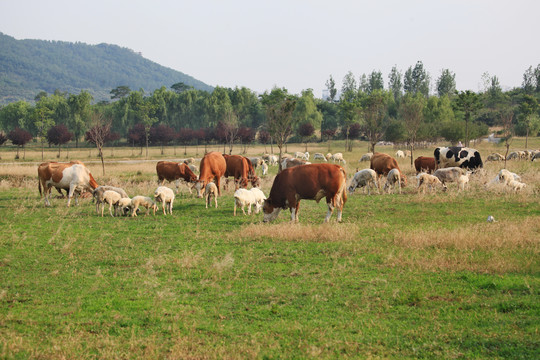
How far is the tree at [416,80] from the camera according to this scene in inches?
5359

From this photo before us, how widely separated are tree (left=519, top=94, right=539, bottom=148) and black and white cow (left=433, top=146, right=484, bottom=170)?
28.8m

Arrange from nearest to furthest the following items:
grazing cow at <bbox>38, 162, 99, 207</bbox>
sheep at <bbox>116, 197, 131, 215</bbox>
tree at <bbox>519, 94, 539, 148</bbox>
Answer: sheep at <bbox>116, 197, 131, 215</bbox>, grazing cow at <bbox>38, 162, 99, 207</bbox>, tree at <bbox>519, 94, 539, 148</bbox>

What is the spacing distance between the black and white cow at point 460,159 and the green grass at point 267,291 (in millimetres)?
15247

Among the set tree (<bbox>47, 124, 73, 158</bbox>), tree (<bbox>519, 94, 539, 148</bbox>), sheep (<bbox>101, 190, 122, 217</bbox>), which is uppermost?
tree (<bbox>519, 94, 539, 148</bbox>)

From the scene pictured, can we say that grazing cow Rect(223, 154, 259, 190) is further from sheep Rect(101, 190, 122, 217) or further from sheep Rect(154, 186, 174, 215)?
sheep Rect(101, 190, 122, 217)

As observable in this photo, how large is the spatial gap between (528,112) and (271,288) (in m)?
A: 59.1

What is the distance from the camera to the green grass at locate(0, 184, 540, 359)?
23.0 ft

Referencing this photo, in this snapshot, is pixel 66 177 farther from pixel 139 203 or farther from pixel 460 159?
pixel 460 159

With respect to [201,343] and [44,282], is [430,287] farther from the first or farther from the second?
[44,282]

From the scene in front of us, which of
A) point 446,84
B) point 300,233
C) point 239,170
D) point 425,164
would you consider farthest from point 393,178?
point 446,84

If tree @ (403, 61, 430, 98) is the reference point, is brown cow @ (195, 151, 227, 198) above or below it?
below

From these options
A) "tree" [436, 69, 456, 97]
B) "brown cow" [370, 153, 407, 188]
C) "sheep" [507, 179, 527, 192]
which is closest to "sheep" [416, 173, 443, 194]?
"brown cow" [370, 153, 407, 188]

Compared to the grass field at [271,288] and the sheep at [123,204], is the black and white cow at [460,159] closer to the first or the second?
the grass field at [271,288]

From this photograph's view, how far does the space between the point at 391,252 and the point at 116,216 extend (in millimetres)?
11294
